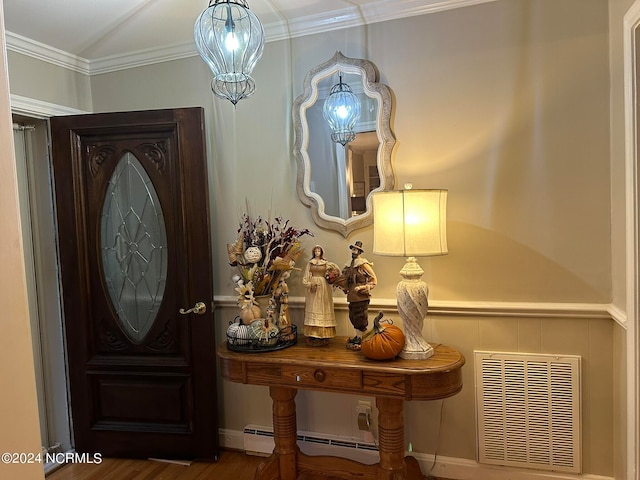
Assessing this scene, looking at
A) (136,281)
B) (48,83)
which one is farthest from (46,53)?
(136,281)

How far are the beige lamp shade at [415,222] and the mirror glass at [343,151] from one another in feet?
1.26

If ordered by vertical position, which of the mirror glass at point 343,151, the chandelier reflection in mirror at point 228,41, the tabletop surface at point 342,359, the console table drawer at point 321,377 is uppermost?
the chandelier reflection in mirror at point 228,41

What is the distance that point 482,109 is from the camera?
2.28 meters

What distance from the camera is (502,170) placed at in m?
2.28

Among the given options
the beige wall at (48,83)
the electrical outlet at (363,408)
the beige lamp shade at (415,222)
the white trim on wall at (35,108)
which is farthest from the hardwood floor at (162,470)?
the beige wall at (48,83)

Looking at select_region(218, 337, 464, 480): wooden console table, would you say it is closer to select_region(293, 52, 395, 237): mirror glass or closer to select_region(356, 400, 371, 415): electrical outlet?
select_region(356, 400, 371, 415): electrical outlet

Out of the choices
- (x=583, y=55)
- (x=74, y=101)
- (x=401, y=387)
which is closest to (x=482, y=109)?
(x=583, y=55)

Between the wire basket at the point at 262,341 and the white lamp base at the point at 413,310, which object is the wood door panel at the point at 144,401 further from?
the white lamp base at the point at 413,310

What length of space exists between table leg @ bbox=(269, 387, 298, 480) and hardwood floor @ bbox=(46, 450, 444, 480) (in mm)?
151

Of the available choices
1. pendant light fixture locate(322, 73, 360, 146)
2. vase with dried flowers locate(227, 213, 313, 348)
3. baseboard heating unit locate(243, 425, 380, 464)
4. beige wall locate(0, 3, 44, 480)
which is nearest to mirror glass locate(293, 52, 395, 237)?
pendant light fixture locate(322, 73, 360, 146)

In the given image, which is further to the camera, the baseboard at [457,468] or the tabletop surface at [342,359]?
the baseboard at [457,468]

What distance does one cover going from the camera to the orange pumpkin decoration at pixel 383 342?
205 cm

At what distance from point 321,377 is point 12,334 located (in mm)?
1595

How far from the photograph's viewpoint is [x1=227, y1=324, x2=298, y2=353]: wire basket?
2291 millimetres
